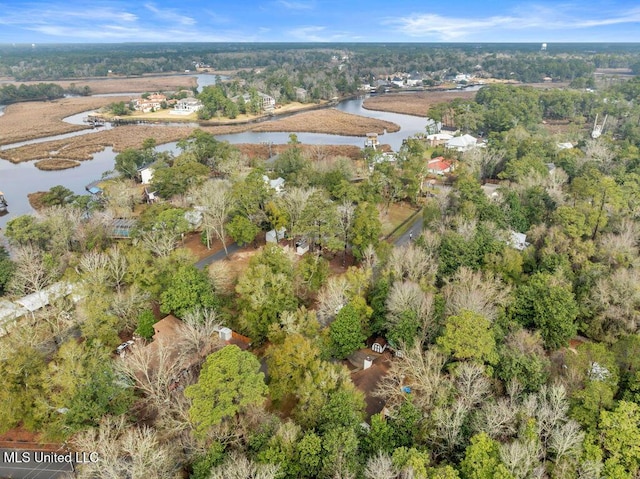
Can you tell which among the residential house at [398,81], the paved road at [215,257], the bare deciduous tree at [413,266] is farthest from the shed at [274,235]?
the residential house at [398,81]

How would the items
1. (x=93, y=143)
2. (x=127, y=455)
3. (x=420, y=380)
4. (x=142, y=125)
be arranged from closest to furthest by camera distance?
(x=127, y=455) → (x=420, y=380) → (x=93, y=143) → (x=142, y=125)

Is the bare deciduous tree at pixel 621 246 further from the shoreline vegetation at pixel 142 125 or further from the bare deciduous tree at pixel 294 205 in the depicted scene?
the shoreline vegetation at pixel 142 125

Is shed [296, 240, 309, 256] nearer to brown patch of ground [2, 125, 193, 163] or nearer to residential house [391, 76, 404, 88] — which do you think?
brown patch of ground [2, 125, 193, 163]

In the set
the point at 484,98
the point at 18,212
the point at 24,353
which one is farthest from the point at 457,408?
the point at 484,98

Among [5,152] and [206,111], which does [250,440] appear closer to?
[5,152]

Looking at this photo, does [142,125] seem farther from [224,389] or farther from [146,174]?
[224,389]

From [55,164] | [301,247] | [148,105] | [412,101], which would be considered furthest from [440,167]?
[148,105]
